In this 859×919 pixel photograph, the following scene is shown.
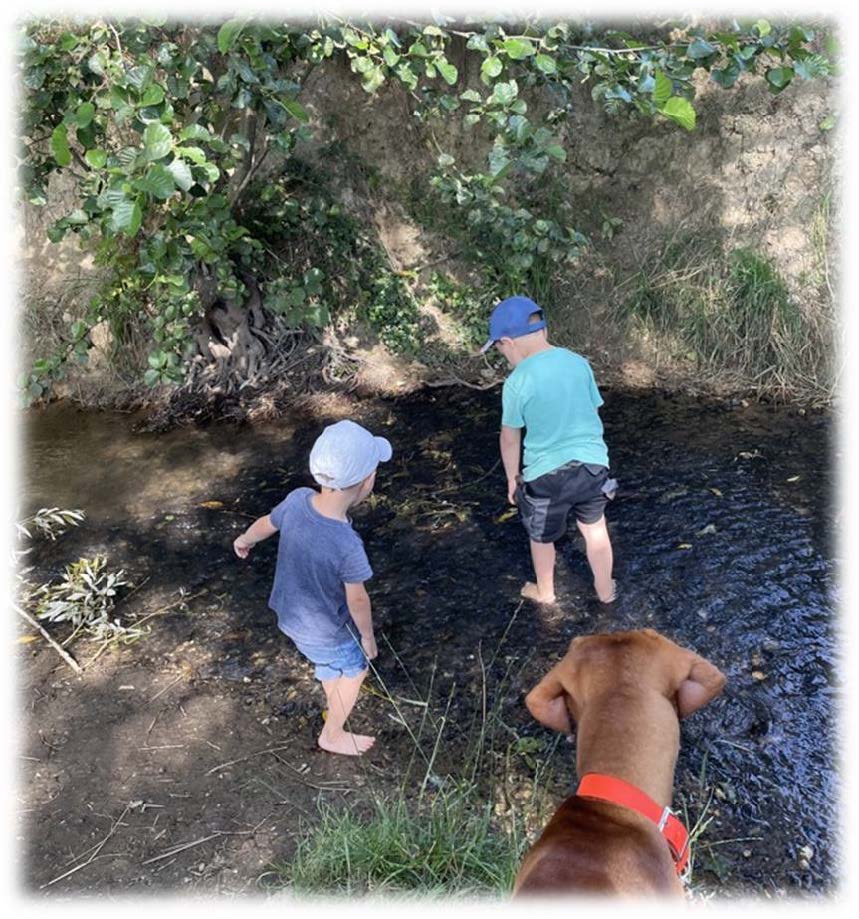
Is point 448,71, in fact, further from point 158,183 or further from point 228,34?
point 158,183

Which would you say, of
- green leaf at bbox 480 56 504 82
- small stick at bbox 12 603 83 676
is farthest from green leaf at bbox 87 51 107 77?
small stick at bbox 12 603 83 676

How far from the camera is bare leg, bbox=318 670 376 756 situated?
3.35m

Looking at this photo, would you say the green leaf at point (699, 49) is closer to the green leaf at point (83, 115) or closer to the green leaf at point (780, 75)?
the green leaf at point (780, 75)

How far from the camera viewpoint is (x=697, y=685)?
2.23 m

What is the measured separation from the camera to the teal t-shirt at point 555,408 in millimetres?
3633

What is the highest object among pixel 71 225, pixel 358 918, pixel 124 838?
pixel 71 225

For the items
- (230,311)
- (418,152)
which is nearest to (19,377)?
(230,311)

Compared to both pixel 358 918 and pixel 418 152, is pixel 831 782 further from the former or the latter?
pixel 418 152

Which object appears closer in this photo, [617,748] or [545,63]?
[617,748]

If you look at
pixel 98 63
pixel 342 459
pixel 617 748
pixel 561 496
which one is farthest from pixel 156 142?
pixel 617 748

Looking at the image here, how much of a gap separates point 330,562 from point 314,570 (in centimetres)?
8

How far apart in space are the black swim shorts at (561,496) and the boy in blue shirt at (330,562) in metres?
0.88

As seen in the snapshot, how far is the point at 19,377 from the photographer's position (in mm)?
5047

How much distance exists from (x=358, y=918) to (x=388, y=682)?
1.26 metres
